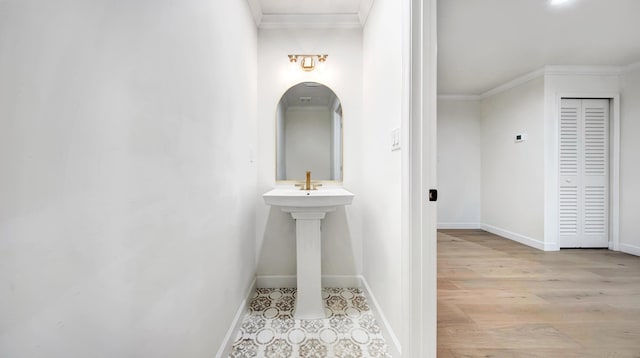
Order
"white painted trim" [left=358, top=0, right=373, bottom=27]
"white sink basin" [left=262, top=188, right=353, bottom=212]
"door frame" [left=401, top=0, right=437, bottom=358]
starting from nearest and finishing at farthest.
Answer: "door frame" [left=401, top=0, right=437, bottom=358]
"white sink basin" [left=262, top=188, right=353, bottom=212]
"white painted trim" [left=358, top=0, right=373, bottom=27]

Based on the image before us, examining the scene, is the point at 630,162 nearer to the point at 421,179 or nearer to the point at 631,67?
the point at 631,67

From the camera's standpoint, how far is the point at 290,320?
177cm

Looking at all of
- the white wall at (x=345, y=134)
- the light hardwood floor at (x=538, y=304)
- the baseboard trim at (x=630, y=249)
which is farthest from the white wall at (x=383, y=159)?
the baseboard trim at (x=630, y=249)

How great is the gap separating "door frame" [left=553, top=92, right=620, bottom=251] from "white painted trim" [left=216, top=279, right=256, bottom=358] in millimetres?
4170

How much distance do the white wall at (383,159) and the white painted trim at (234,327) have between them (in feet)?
3.12

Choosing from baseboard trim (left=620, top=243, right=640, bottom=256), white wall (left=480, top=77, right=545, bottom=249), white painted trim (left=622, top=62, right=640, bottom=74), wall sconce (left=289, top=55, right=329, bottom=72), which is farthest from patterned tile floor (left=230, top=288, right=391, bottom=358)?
white painted trim (left=622, top=62, right=640, bottom=74)

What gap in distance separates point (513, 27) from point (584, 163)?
2450mm

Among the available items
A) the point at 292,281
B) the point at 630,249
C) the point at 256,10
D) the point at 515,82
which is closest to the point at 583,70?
the point at 515,82

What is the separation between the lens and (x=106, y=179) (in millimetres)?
573

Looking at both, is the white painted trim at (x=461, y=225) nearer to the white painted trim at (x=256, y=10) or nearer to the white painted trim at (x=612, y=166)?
the white painted trim at (x=612, y=166)

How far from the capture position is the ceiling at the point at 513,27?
2.14 m

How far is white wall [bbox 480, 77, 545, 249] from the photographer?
3570 mm

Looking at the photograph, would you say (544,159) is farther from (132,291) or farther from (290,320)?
(132,291)

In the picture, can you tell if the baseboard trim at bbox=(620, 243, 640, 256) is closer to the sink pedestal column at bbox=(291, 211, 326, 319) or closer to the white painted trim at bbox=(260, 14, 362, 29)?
the sink pedestal column at bbox=(291, 211, 326, 319)
